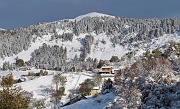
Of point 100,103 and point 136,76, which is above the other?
point 136,76

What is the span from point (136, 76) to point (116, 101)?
687 inches

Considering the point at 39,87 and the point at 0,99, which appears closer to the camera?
the point at 0,99

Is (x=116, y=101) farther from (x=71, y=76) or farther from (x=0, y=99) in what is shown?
(x=71, y=76)

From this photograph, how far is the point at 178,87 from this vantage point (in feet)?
163

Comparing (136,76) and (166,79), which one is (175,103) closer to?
(166,79)

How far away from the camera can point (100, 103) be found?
65.8m

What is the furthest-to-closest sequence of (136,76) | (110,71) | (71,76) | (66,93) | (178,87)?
(110,71), (71,76), (66,93), (136,76), (178,87)

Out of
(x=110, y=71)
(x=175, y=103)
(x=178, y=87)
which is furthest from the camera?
(x=110, y=71)

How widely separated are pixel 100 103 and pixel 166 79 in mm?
14911

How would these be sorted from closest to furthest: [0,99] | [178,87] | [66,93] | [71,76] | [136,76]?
[0,99] < [178,87] < [136,76] < [66,93] < [71,76]

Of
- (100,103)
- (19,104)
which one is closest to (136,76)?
(100,103)

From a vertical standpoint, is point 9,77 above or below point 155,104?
above

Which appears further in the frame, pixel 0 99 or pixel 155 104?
pixel 155 104

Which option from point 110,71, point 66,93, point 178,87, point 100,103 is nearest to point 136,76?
point 100,103
